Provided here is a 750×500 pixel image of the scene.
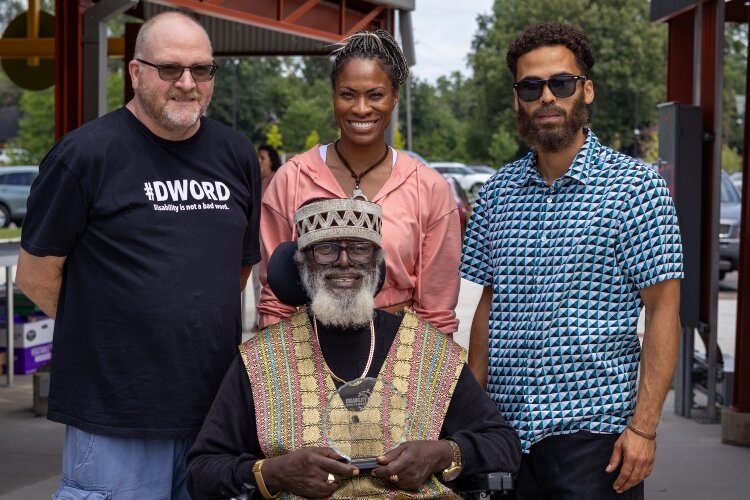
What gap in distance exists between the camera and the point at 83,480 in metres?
3.35

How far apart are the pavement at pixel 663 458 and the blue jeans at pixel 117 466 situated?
3105 millimetres

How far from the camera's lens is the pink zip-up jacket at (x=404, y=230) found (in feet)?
11.9

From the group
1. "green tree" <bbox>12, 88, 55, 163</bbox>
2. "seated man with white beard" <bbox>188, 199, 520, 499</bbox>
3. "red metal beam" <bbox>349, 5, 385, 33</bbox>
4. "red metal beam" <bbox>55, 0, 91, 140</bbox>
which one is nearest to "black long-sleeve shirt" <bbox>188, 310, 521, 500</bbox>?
"seated man with white beard" <bbox>188, 199, 520, 499</bbox>

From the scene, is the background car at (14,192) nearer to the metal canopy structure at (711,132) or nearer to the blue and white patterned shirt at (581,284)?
the metal canopy structure at (711,132)

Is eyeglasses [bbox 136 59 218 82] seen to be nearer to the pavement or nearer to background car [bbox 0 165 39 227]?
the pavement

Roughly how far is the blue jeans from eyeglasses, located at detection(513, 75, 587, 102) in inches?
55.0

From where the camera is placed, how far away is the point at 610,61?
5691 centimetres

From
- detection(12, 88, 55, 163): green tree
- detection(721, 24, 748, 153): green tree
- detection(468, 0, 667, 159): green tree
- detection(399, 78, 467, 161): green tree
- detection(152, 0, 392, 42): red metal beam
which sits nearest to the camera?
detection(152, 0, 392, 42): red metal beam

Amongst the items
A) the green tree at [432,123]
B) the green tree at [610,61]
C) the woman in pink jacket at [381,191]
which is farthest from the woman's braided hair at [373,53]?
the green tree at [432,123]

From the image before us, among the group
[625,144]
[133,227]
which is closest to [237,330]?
[133,227]

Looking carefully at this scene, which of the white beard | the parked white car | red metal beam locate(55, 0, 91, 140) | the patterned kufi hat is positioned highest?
the parked white car

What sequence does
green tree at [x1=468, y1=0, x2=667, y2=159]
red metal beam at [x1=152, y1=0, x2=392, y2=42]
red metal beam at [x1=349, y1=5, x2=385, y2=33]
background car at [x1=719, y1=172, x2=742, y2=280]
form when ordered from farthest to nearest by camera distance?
green tree at [x1=468, y1=0, x2=667, y2=159]
background car at [x1=719, y1=172, x2=742, y2=280]
red metal beam at [x1=349, y1=5, x2=385, y2=33]
red metal beam at [x1=152, y1=0, x2=392, y2=42]

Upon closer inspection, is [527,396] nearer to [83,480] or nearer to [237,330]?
[237,330]

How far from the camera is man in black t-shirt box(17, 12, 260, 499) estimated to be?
10.7ft
